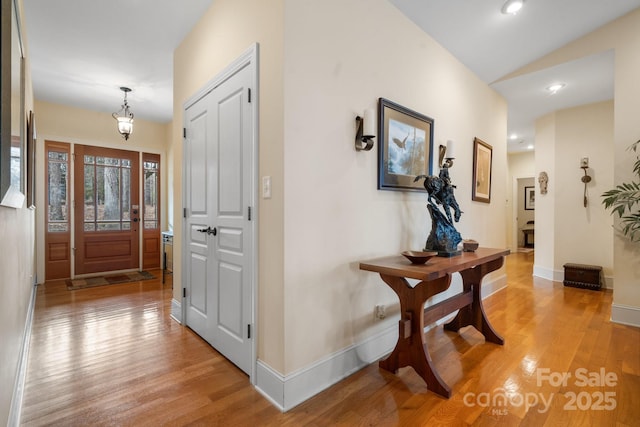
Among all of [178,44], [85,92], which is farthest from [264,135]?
[85,92]

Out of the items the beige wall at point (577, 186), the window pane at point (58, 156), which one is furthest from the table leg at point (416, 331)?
the window pane at point (58, 156)

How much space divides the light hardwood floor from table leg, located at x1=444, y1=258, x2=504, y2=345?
11 centimetres

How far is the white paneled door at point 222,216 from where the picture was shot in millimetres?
2002

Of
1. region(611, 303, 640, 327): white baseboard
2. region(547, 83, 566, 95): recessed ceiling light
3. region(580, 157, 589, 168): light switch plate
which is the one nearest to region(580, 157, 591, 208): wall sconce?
region(580, 157, 589, 168): light switch plate

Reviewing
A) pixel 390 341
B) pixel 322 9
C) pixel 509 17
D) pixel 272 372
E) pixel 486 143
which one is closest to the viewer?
pixel 272 372

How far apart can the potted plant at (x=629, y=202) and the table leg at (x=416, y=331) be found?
246 centimetres

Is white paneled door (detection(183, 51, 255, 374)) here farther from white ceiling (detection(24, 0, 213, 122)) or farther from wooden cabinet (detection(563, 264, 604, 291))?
wooden cabinet (detection(563, 264, 604, 291))

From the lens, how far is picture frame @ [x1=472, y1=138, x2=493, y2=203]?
3.60m

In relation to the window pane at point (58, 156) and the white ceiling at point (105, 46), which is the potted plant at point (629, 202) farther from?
the window pane at point (58, 156)

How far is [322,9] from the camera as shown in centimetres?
191

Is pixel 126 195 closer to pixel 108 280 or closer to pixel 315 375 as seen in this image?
pixel 108 280

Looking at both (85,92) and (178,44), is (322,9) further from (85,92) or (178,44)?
(85,92)

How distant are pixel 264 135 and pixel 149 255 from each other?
483 centimetres

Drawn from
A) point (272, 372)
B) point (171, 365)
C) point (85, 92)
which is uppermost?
point (85, 92)
